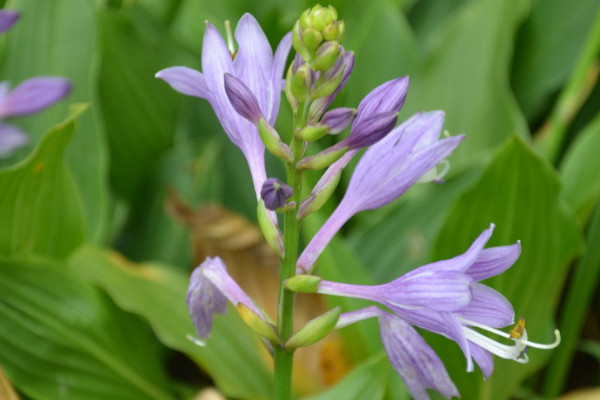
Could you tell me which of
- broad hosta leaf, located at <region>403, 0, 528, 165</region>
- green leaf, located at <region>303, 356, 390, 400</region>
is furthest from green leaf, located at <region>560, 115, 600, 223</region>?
green leaf, located at <region>303, 356, 390, 400</region>

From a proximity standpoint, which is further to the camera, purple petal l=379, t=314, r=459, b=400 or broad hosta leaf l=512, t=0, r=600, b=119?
broad hosta leaf l=512, t=0, r=600, b=119

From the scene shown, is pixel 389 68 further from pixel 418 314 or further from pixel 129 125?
pixel 418 314

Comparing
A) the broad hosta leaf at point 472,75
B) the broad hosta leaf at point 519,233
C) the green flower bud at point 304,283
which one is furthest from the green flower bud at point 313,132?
the broad hosta leaf at point 472,75

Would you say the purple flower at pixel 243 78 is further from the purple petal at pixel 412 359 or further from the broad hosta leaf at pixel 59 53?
the broad hosta leaf at pixel 59 53

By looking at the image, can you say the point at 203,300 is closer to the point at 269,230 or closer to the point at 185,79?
the point at 269,230

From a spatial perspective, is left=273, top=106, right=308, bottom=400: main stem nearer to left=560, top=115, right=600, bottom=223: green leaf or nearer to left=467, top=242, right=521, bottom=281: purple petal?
left=467, top=242, right=521, bottom=281: purple petal
